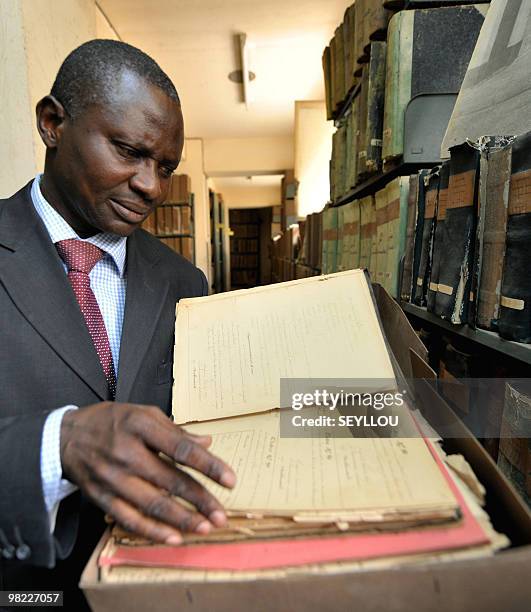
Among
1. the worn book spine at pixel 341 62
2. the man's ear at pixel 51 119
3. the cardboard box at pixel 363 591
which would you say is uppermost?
the worn book spine at pixel 341 62

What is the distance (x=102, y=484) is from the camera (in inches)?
13.5

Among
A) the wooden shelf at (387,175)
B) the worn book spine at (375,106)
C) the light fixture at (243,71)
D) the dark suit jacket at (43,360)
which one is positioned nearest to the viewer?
the dark suit jacket at (43,360)

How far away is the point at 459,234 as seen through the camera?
0.77 meters

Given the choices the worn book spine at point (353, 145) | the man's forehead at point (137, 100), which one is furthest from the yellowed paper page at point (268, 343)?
the worn book spine at point (353, 145)

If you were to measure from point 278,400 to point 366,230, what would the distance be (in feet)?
3.99

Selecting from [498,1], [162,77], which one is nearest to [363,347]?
[162,77]

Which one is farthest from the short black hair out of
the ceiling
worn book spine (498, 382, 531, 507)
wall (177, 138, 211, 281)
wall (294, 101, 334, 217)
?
wall (177, 138, 211, 281)

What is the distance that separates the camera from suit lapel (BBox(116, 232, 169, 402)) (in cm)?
67

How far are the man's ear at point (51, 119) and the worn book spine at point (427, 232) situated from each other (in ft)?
2.57

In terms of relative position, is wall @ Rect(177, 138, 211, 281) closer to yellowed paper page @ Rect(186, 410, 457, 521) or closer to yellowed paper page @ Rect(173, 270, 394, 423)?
yellowed paper page @ Rect(173, 270, 394, 423)

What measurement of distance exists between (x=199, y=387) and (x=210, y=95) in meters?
4.58

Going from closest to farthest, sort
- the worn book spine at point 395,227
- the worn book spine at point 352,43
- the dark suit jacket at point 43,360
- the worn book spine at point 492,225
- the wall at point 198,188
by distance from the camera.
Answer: the dark suit jacket at point 43,360, the worn book spine at point 492,225, the worn book spine at point 395,227, the worn book spine at point 352,43, the wall at point 198,188

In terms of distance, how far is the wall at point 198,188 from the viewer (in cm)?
609

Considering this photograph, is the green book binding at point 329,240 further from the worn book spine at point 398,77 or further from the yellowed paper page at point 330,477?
the yellowed paper page at point 330,477
